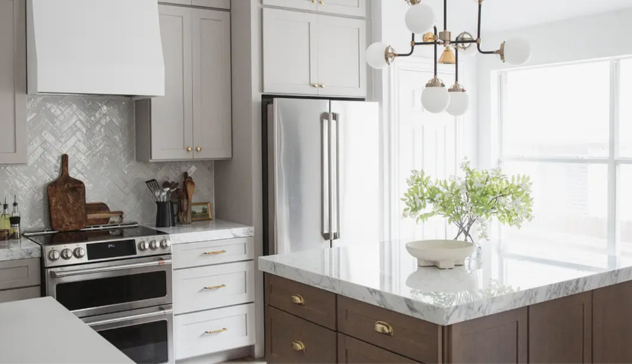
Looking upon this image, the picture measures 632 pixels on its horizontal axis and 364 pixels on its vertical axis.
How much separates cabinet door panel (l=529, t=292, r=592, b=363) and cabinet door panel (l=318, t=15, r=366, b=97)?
2546 mm

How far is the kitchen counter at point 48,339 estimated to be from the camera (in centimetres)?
172

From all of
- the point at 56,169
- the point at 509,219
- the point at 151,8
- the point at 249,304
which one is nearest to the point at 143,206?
the point at 56,169

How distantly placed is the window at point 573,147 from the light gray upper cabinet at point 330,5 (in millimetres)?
1548

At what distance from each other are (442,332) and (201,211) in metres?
2.91

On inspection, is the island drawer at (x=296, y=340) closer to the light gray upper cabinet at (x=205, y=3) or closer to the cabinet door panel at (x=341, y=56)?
the cabinet door panel at (x=341, y=56)

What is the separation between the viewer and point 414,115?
5145 millimetres

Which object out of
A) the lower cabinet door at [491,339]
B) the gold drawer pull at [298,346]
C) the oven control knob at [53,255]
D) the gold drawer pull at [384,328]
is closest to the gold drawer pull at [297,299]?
the gold drawer pull at [298,346]

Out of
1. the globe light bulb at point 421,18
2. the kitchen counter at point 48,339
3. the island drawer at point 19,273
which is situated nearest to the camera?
the kitchen counter at point 48,339

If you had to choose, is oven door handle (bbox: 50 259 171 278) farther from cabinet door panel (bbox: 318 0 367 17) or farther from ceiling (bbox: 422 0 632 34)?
ceiling (bbox: 422 0 632 34)

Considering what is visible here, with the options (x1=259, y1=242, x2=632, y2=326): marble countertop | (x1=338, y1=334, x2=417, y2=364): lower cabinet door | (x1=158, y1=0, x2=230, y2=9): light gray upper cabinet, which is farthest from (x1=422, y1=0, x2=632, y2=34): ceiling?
(x1=338, y1=334, x2=417, y2=364): lower cabinet door

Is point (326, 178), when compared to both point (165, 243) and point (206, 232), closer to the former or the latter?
point (206, 232)

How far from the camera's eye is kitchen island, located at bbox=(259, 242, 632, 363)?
89.8 inches

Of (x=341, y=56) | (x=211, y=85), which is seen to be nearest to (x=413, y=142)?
(x=341, y=56)

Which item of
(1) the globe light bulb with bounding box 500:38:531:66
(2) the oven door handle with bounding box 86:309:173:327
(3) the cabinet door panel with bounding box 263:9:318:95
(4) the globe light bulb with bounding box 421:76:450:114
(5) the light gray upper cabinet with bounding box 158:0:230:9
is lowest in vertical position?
(2) the oven door handle with bounding box 86:309:173:327
